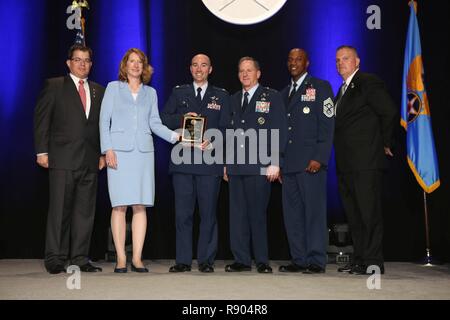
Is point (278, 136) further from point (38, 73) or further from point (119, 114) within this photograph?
point (38, 73)

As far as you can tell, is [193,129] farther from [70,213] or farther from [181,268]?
[70,213]

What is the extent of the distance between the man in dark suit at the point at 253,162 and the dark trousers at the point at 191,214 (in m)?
0.15

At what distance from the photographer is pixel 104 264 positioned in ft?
16.5

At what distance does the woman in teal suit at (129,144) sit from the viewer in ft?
14.0

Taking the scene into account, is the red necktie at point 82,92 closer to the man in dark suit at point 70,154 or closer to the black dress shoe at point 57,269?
the man in dark suit at point 70,154

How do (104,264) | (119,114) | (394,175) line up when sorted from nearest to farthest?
(119,114), (104,264), (394,175)

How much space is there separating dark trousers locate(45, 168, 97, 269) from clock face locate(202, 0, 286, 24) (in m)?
1.88

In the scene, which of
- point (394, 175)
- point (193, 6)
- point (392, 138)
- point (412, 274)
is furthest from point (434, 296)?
point (193, 6)

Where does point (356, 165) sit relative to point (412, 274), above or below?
→ above

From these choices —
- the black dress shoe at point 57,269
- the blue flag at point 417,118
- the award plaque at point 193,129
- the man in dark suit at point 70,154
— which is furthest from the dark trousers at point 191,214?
the blue flag at point 417,118

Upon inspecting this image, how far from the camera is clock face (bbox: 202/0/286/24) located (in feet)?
17.9

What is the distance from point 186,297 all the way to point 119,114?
160cm

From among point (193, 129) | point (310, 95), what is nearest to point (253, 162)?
point (193, 129)

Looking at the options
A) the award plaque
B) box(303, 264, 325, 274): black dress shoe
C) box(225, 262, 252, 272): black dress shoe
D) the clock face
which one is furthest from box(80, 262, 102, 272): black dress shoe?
the clock face
